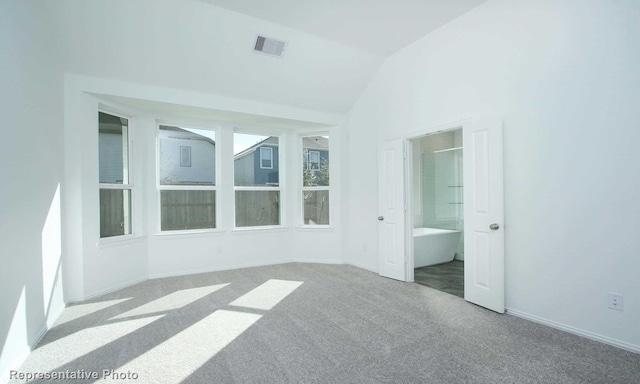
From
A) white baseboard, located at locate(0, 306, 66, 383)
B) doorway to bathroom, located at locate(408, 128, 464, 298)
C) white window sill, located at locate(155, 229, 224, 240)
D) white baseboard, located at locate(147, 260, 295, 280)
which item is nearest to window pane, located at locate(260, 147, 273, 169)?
white window sill, located at locate(155, 229, 224, 240)

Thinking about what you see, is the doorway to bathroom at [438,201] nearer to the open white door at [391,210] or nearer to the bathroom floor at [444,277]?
the bathroom floor at [444,277]

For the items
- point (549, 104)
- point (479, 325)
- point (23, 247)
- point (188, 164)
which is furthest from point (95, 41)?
point (479, 325)

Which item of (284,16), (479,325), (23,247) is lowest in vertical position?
(479,325)

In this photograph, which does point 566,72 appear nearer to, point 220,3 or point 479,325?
point 479,325

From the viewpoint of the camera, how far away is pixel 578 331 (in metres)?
2.61

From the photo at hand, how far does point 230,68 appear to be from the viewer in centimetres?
405

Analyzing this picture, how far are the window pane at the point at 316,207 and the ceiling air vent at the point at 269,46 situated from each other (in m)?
2.47

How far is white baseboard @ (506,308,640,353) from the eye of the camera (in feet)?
7.73

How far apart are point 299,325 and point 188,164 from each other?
3.24 meters

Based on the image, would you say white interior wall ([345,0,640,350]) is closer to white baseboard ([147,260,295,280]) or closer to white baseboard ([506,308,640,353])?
white baseboard ([506,308,640,353])

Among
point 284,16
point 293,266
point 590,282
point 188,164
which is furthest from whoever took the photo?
point 293,266

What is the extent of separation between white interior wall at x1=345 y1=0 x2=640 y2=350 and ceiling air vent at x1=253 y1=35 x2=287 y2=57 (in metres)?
2.12

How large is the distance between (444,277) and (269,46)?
161 inches

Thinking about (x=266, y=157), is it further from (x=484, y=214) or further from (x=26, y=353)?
(x=26, y=353)
